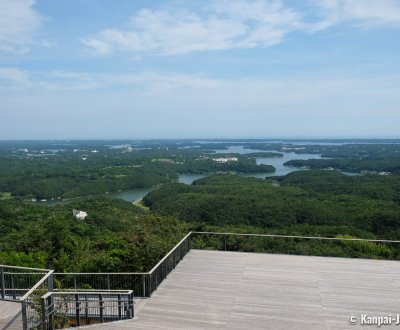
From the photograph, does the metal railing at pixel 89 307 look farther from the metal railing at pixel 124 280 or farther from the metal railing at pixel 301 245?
the metal railing at pixel 301 245

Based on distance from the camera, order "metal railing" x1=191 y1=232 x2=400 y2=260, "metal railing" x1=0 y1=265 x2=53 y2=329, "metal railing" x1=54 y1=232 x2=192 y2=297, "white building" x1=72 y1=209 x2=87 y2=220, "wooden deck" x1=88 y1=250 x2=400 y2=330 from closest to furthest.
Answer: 1. "metal railing" x1=0 y1=265 x2=53 y2=329
2. "wooden deck" x1=88 y1=250 x2=400 y2=330
3. "metal railing" x1=54 y1=232 x2=192 y2=297
4. "metal railing" x1=191 y1=232 x2=400 y2=260
5. "white building" x1=72 y1=209 x2=87 y2=220

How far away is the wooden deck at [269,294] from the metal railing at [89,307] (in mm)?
301

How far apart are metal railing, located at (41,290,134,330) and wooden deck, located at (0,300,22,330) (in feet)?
1.90

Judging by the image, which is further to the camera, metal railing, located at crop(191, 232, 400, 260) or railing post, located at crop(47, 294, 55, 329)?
metal railing, located at crop(191, 232, 400, 260)

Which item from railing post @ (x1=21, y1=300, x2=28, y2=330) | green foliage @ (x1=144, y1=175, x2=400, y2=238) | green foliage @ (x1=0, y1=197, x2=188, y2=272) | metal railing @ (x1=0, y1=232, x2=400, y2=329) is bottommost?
green foliage @ (x1=144, y1=175, x2=400, y2=238)

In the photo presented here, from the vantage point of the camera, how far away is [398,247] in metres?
11.2

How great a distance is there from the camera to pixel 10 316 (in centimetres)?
655

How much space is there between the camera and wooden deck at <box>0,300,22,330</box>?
6.06 m

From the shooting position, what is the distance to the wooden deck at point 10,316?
6057mm

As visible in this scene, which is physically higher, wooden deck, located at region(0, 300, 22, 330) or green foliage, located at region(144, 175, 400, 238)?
wooden deck, located at region(0, 300, 22, 330)

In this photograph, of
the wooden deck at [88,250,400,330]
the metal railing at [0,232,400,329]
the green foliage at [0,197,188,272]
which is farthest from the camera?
the green foliage at [0,197,188,272]

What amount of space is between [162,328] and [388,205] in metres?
47.6

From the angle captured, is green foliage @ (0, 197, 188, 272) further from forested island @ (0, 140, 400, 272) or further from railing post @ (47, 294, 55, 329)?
railing post @ (47, 294, 55, 329)

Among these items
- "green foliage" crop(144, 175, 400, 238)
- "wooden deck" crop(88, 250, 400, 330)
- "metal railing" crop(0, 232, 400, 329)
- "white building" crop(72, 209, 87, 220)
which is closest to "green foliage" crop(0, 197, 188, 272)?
"metal railing" crop(0, 232, 400, 329)
